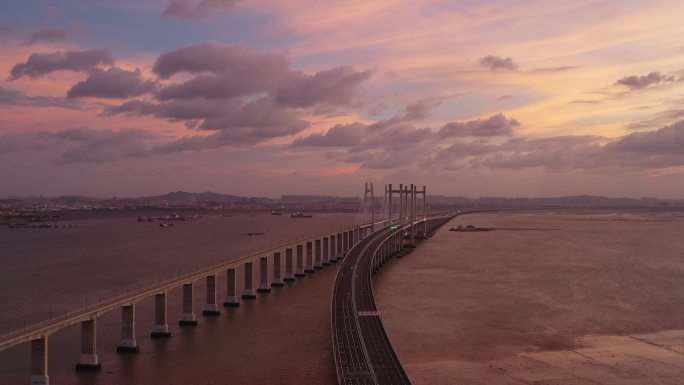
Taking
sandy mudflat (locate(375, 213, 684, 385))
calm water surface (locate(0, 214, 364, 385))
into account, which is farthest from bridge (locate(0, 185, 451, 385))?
sandy mudflat (locate(375, 213, 684, 385))

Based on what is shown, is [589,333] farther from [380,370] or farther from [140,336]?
[140,336]

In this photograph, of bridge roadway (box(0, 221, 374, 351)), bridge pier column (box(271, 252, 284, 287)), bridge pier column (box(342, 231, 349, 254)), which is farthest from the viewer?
bridge pier column (box(342, 231, 349, 254))

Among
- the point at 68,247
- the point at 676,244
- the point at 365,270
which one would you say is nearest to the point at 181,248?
the point at 68,247

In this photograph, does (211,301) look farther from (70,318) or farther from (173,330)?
(70,318)

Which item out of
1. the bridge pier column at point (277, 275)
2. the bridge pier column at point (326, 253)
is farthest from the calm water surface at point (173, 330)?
the bridge pier column at point (326, 253)

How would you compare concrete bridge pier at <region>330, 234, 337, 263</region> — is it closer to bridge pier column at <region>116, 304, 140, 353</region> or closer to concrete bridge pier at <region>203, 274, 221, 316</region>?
concrete bridge pier at <region>203, 274, 221, 316</region>

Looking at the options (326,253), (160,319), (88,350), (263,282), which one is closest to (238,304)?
(263,282)

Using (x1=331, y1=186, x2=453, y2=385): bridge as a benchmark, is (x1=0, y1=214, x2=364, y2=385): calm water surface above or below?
below
